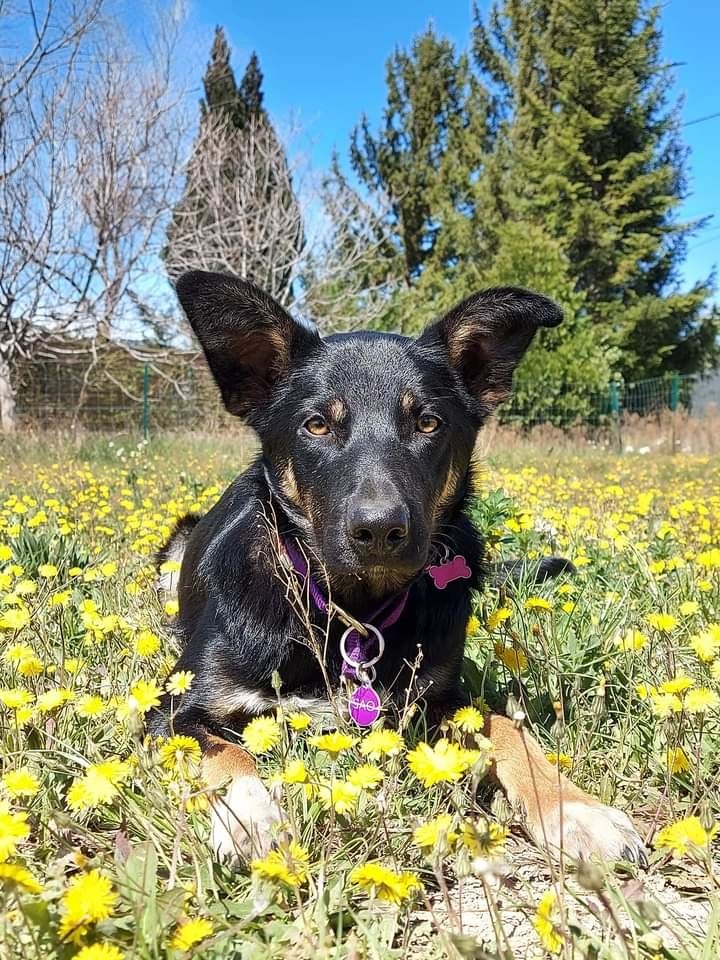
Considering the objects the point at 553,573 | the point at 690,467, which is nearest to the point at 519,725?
the point at 553,573

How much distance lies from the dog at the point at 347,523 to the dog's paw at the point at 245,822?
44 mm

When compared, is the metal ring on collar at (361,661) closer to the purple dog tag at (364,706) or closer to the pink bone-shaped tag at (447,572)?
the purple dog tag at (364,706)

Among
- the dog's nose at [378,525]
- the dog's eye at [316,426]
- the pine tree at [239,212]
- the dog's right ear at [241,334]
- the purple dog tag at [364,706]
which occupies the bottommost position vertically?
the purple dog tag at [364,706]

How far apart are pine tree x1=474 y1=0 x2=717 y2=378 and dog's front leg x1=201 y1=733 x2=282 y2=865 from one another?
20.8 m

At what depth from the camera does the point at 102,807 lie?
1646 millimetres

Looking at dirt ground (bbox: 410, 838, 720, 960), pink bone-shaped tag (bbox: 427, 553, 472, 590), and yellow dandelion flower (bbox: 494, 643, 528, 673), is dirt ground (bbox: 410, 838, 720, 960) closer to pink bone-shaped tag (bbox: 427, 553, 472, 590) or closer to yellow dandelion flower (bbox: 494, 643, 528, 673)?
yellow dandelion flower (bbox: 494, 643, 528, 673)

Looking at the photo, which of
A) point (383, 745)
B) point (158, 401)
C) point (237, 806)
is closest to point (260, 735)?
point (383, 745)

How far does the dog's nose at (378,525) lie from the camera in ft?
6.38

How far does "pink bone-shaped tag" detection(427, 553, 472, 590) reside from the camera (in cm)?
232

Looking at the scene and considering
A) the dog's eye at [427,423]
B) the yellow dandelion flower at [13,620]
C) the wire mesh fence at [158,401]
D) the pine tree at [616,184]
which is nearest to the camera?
the yellow dandelion flower at [13,620]

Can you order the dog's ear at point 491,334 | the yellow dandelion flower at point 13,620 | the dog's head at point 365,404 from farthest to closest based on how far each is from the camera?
1. the dog's ear at point 491,334
2. the dog's head at point 365,404
3. the yellow dandelion flower at point 13,620

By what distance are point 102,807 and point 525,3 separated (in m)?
29.9

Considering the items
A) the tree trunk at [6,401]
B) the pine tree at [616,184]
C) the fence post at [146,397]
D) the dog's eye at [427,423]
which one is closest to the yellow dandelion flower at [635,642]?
the dog's eye at [427,423]

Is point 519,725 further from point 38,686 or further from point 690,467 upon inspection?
point 690,467
